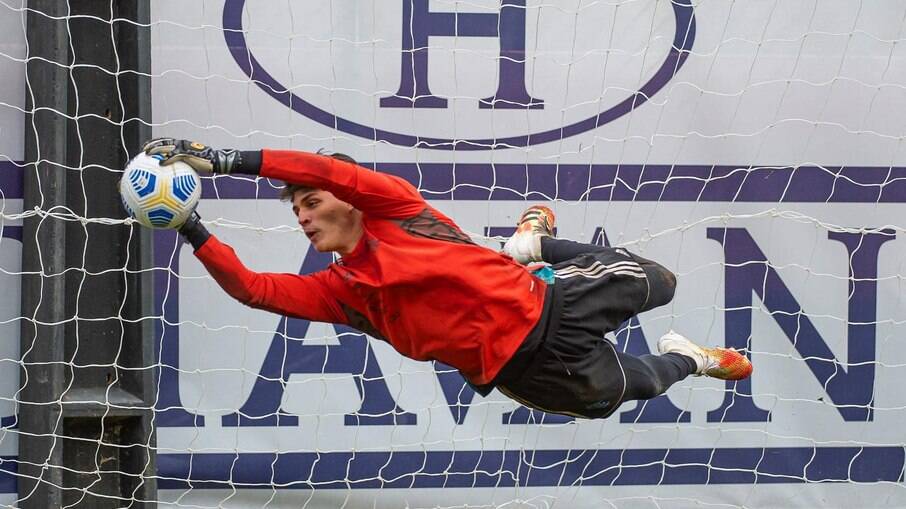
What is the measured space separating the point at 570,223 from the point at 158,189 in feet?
5.98

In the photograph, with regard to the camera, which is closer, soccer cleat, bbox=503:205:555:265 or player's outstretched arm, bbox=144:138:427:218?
player's outstretched arm, bbox=144:138:427:218

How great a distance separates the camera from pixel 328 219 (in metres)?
3.22

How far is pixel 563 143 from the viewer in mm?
4324

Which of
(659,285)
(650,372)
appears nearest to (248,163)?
(659,285)

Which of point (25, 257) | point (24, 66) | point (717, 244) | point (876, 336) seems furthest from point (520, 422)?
point (24, 66)

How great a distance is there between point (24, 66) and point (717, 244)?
8.60 ft

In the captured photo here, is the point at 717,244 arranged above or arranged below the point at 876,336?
above

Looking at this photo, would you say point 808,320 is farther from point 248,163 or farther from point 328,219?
point 248,163

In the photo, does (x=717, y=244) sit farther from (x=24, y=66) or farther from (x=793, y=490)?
(x=24, y=66)

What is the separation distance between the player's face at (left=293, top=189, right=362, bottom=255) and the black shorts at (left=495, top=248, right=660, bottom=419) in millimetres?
590

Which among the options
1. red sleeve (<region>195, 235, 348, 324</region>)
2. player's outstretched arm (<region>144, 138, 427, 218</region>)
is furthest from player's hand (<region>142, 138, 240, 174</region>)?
red sleeve (<region>195, 235, 348, 324</region>)

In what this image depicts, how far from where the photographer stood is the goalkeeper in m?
3.08

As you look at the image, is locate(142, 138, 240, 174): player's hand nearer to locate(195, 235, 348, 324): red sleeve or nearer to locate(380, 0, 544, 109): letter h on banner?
locate(195, 235, 348, 324): red sleeve

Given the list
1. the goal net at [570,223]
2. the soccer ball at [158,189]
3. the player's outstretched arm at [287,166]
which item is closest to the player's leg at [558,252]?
the goal net at [570,223]
